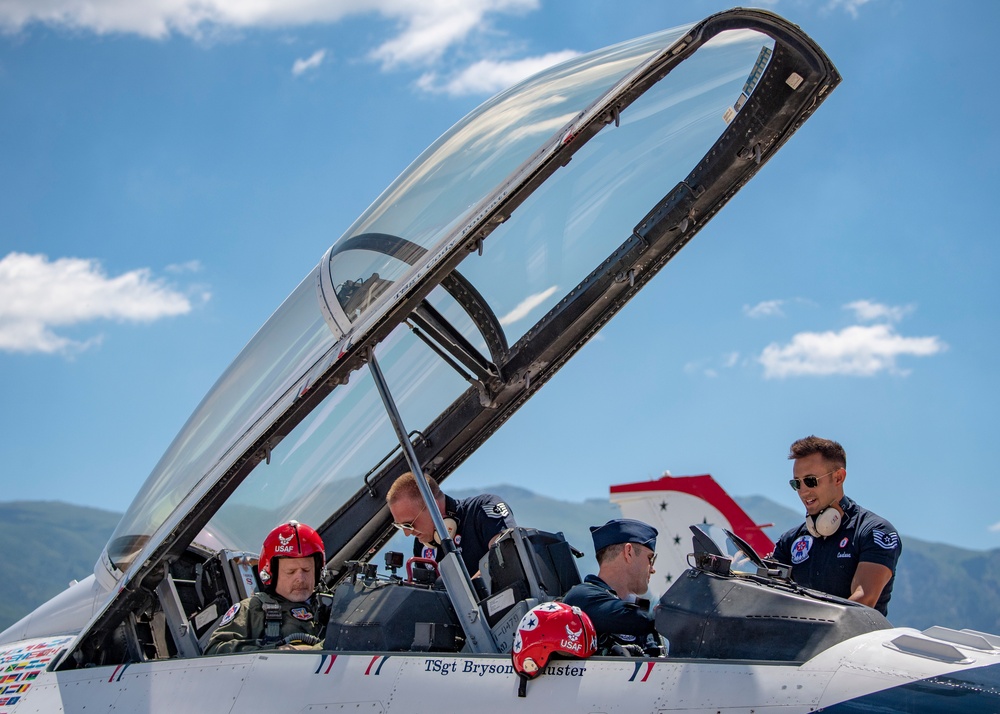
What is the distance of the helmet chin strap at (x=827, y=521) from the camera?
431cm

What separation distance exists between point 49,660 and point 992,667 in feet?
15.1

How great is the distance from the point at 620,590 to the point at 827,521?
1.08m

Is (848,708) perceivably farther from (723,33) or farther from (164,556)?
(164,556)

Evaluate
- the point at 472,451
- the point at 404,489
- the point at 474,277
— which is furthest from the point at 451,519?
the point at 474,277

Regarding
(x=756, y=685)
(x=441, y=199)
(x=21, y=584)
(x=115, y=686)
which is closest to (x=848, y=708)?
(x=756, y=685)

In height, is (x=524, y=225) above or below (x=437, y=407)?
above

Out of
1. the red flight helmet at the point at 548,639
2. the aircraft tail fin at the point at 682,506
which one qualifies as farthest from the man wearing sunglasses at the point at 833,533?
the aircraft tail fin at the point at 682,506

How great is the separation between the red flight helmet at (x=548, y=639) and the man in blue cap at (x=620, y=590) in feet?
0.90

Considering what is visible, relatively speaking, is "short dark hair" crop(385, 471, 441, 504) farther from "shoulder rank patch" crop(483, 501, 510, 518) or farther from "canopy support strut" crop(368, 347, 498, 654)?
"canopy support strut" crop(368, 347, 498, 654)

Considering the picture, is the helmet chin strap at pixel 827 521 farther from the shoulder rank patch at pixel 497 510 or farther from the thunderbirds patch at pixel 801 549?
the shoulder rank patch at pixel 497 510

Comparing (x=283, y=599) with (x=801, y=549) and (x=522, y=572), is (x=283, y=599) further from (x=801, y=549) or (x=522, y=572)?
(x=801, y=549)

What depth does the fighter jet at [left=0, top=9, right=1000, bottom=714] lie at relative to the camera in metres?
3.09

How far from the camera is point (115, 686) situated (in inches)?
179

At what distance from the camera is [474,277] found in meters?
4.97
